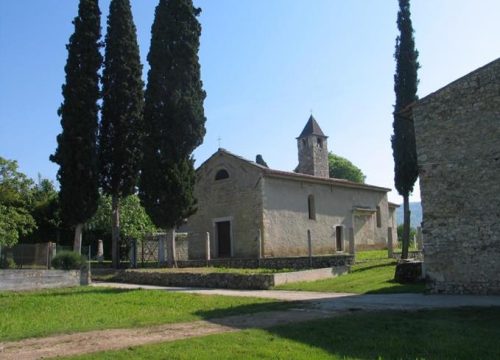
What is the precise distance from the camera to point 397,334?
8375 mm

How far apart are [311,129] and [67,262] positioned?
25.4m

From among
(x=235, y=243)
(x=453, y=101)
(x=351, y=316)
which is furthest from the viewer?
(x=235, y=243)

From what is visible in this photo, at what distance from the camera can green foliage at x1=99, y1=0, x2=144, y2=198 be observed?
27906mm

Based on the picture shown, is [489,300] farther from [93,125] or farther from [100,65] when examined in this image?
[100,65]

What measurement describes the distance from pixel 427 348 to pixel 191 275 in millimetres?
15386

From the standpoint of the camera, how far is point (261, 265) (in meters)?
25.4

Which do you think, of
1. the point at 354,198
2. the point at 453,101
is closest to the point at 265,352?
the point at 453,101

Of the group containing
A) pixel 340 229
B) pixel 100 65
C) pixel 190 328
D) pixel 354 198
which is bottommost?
pixel 190 328

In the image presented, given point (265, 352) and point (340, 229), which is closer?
point (265, 352)

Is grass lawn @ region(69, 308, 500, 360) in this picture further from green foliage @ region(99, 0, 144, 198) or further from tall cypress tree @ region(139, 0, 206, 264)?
green foliage @ region(99, 0, 144, 198)

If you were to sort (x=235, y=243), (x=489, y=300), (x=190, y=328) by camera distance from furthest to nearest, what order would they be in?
1. (x=235, y=243)
2. (x=489, y=300)
3. (x=190, y=328)

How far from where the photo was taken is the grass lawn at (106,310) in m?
10.3

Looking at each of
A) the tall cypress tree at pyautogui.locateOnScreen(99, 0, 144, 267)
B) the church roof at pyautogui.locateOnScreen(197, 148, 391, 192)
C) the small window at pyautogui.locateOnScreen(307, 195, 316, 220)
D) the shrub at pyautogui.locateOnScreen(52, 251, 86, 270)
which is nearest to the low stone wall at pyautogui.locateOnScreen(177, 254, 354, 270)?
the tall cypress tree at pyautogui.locateOnScreen(99, 0, 144, 267)

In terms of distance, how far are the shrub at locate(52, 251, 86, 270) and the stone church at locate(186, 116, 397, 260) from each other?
10836 mm
